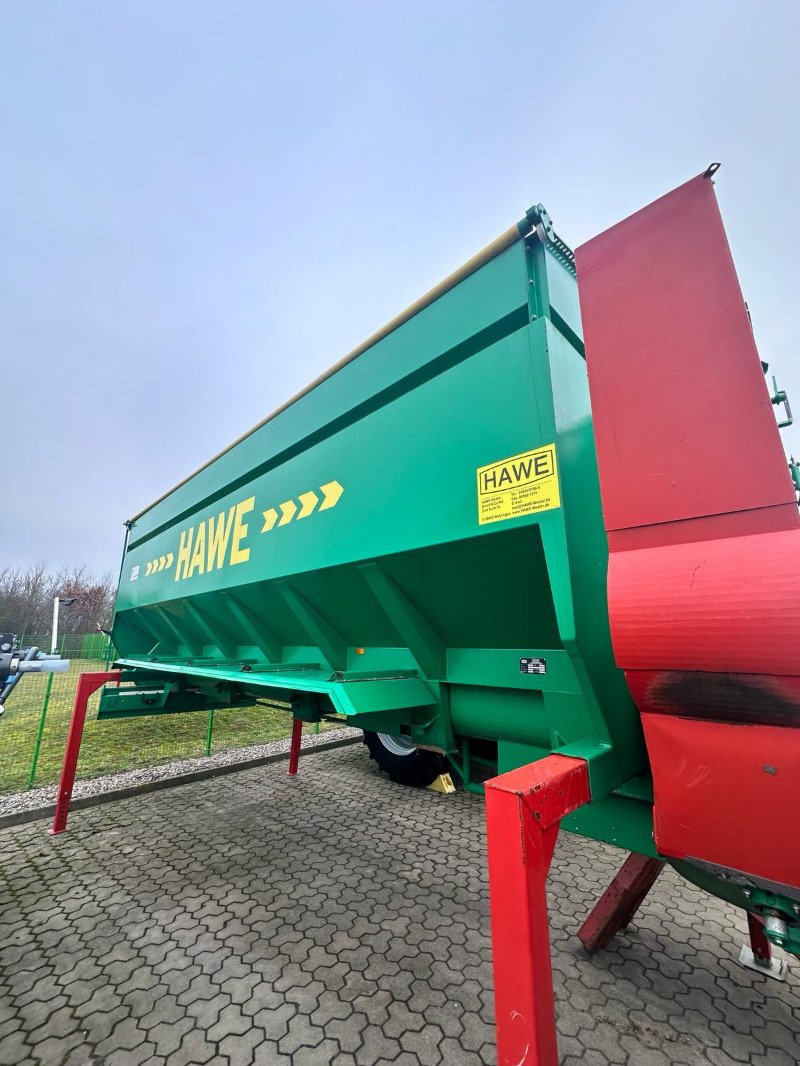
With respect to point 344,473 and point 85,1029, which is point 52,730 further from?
point 344,473

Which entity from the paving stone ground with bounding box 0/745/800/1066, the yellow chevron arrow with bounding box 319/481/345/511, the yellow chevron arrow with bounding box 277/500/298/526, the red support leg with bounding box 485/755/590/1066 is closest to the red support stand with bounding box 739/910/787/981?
the paving stone ground with bounding box 0/745/800/1066

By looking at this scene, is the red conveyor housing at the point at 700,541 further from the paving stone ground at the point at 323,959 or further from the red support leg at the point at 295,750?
the red support leg at the point at 295,750

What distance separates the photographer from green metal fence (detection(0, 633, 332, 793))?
566 cm

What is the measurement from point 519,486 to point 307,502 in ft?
4.78

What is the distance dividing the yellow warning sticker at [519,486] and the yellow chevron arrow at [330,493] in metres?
0.96

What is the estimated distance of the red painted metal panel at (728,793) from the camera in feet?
3.03

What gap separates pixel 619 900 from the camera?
233 cm

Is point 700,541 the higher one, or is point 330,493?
point 330,493

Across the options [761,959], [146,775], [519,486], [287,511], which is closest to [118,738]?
[146,775]

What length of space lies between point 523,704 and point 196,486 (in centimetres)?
357

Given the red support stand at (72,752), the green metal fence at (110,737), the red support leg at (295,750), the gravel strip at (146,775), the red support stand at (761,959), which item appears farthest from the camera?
the green metal fence at (110,737)

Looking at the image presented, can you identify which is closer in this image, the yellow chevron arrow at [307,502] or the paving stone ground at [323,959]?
the paving stone ground at [323,959]

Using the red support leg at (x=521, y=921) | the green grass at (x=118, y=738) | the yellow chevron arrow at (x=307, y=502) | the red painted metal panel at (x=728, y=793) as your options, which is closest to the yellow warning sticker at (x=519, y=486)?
the red painted metal panel at (x=728, y=793)

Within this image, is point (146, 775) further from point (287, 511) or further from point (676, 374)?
point (676, 374)
